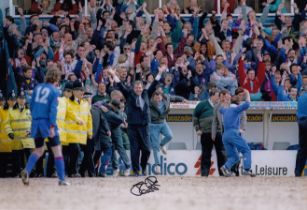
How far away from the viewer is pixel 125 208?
17.5 metres

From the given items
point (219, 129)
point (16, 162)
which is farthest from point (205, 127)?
point (16, 162)

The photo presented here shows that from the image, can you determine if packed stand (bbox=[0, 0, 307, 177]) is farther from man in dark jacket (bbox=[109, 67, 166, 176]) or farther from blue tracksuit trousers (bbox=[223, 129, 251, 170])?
blue tracksuit trousers (bbox=[223, 129, 251, 170])

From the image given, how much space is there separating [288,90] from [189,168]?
3.81 metres

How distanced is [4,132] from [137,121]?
2942mm

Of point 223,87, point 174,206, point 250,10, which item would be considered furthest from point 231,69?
point 174,206

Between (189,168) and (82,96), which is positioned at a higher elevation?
(82,96)

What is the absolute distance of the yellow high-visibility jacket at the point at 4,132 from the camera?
1026 inches

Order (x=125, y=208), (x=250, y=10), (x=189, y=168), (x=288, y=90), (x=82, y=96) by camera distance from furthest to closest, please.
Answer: (x=250, y=10)
(x=288, y=90)
(x=189, y=168)
(x=82, y=96)
(x=125, y=208)

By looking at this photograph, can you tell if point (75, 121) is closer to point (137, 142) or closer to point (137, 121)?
point (137, 121)

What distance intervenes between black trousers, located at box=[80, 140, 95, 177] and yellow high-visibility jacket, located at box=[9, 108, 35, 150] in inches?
58.4

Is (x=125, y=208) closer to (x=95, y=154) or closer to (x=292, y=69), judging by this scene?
(x=95, y=154)

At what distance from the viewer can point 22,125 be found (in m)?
26.1

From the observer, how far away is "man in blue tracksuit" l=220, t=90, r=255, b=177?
976 inches
